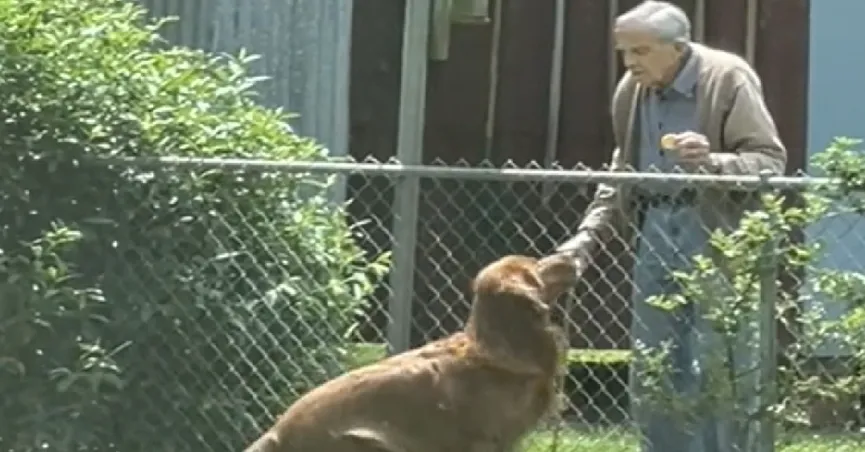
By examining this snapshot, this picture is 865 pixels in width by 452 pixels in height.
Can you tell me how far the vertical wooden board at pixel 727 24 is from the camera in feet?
38.0

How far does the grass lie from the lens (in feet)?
21.5

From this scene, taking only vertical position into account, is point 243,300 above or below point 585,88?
below

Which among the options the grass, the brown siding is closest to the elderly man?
the grass

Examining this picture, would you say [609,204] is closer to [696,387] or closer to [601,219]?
[601,219]

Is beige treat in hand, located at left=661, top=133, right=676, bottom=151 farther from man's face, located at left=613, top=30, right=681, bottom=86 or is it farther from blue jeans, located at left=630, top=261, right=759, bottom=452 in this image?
blue jeans, located at left=630, top=261, right=759, bottom=452

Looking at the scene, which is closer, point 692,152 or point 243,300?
point 692,152

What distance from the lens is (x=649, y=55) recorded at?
7.09 meters

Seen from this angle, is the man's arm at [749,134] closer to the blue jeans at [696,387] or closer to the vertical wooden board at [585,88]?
the blue jeans at [696,387]

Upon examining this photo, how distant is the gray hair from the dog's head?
182 centimetres

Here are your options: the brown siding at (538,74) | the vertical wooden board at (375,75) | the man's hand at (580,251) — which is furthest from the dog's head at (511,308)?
the brown siding at (538,74)

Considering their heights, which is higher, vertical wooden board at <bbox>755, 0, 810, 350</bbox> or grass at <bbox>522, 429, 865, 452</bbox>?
vertical wooden board at <bbox>755, 0, 810, 350</bbox>

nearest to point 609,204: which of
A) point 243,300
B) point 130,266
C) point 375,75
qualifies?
point 243,300

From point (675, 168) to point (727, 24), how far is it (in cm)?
481

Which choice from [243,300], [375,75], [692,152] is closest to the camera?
[692,152]
